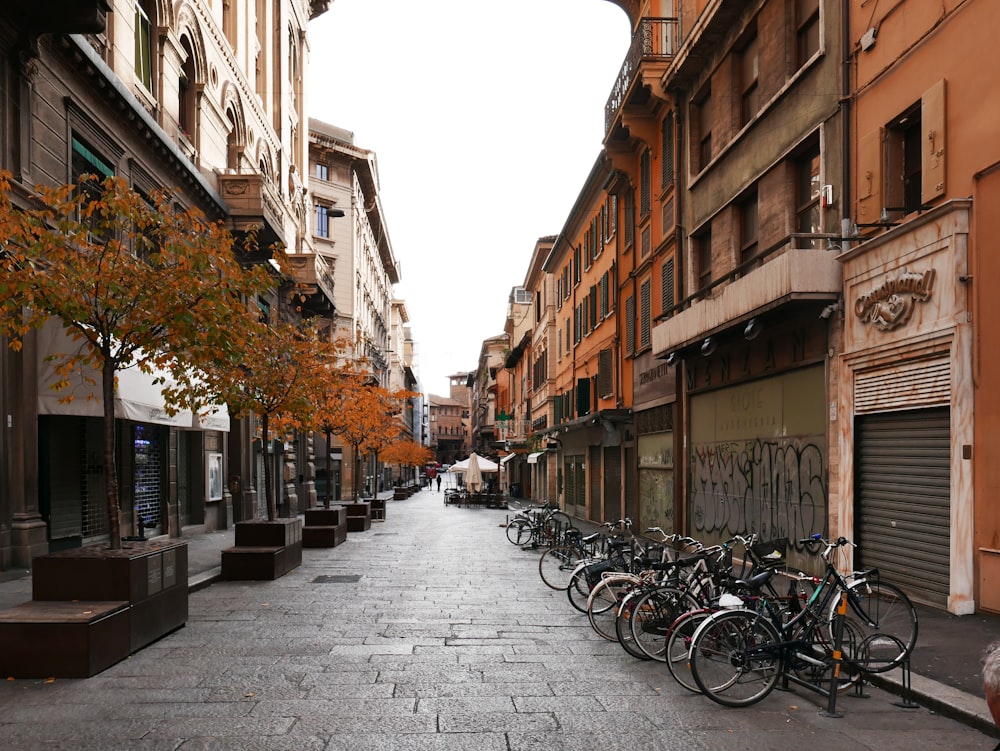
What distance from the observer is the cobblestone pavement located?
6176 mm

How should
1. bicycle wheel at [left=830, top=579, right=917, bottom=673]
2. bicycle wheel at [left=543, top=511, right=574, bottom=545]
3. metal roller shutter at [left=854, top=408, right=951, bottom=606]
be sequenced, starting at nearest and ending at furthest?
bicycle wheel at [left=830, top=579, right=917, bottom=673] → metal roller shutter at [left=854, top=408, right=951, bottom=606] → bicycle wheel at [left=543, top=511, right=574, bottom=545]

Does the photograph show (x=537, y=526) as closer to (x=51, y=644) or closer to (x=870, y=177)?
(x=870, y=177)

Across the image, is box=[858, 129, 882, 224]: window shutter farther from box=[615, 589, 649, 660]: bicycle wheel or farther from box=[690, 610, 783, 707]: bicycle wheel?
box=[690, 610, 783, 707]: bicycle wheel

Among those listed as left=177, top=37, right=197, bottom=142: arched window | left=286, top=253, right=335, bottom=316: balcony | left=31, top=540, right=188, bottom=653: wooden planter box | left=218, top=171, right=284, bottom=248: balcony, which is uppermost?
left=177, top=37, right=197, bottom=142: arched window

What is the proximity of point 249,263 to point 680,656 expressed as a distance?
2444 cm

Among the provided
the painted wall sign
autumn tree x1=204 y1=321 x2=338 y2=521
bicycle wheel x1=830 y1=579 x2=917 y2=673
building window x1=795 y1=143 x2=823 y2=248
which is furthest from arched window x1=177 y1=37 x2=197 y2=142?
bicycle wheel x1=830 y1=579 x2=917 y2=673

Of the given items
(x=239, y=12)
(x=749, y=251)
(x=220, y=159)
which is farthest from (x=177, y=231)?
(x=239, y=12)

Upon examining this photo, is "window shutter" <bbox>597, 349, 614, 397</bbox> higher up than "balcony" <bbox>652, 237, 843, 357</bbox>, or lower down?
lower down

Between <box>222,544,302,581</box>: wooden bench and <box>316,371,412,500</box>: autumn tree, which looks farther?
<box>316,371,412,500</box>: autumn tree

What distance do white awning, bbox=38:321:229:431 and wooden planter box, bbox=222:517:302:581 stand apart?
2318mm

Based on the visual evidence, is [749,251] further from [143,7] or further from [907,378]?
[143,7]

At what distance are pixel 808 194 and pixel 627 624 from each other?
9.11m

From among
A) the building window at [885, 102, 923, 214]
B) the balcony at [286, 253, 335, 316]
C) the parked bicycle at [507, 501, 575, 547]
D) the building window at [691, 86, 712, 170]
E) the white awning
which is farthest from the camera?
the balcony at [286, 253, 335, 316]

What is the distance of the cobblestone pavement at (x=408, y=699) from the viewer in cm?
618
